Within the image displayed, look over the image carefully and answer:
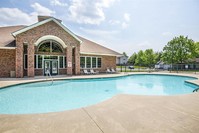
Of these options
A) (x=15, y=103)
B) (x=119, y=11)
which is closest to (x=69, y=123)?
(x=15, y=103)

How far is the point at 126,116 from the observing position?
150 inches

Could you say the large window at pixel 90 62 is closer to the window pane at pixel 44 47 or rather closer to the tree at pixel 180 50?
the window pane at pixel 44 47

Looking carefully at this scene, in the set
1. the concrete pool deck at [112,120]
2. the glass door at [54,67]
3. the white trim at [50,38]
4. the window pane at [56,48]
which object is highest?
the white trim at [50,38]

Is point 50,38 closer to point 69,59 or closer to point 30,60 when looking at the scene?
point 69,59

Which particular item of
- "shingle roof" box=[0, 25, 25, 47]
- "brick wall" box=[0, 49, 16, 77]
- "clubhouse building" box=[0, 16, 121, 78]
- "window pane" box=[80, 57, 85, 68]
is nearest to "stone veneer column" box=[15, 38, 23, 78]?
"clubhouse building" box=[0, 16, 121, 78]

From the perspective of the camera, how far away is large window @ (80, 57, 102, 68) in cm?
1957

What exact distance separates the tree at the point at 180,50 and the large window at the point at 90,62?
2508 cm

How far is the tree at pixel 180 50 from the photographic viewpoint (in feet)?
117

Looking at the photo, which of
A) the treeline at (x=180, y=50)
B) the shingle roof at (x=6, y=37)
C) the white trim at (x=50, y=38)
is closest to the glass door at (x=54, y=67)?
the white trim at (x=50, y=38)

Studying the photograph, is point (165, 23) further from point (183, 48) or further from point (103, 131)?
point (183, 48)

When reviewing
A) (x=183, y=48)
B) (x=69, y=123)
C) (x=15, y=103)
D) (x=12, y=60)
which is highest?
(x=183, y=48)

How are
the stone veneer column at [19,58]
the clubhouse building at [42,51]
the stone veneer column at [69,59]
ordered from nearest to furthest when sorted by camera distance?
the stone veneer column at [19,58] < the clubhouse building at [42,51] < the stone veneer column at [69,59]

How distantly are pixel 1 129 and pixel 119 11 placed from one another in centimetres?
1439

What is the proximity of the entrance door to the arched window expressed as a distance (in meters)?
1.43
